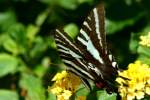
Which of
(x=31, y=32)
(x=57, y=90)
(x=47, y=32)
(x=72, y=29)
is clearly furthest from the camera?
(x=47, y=32)

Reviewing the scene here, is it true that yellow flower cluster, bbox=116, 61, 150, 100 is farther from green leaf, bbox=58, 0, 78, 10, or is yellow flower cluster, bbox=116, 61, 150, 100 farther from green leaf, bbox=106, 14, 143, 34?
green leaf, bbox=58, 0, 78, 10

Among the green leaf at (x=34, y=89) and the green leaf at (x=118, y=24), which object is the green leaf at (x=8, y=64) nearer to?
the green leaf at (x=34, y=89)

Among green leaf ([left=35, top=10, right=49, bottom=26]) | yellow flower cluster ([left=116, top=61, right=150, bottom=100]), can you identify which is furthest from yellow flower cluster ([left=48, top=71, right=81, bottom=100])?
green leaf ([left=35, top=10, right=49, bottom=26])

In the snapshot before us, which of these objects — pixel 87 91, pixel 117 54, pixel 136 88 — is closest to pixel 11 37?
pixel 117 54

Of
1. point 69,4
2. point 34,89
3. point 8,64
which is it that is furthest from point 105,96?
point 69,4

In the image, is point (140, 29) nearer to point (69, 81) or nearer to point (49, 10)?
point (49, 10)

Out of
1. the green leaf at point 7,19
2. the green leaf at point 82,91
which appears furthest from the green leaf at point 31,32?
the green leaf at point 82,91

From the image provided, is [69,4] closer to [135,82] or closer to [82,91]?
[82,91]
